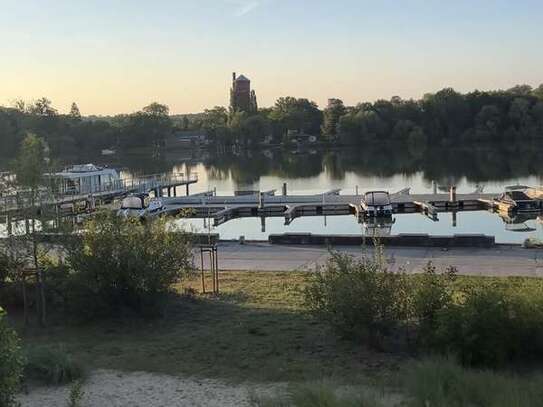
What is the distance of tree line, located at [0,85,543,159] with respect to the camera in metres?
119

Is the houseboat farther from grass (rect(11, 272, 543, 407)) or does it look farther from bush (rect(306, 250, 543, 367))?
bush (rect(306, 250, 543, 367))

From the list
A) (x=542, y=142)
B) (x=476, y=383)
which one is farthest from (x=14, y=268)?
(x=542, y=142)

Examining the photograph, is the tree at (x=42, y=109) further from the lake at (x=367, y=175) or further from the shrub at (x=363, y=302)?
the shrub at (x=363, y=302)

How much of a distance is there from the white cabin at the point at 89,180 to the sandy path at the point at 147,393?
40275 millimetres

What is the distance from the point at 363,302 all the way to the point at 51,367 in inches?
197

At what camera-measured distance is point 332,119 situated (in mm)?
140125

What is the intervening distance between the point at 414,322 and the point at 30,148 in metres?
8.80

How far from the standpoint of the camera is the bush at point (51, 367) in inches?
412

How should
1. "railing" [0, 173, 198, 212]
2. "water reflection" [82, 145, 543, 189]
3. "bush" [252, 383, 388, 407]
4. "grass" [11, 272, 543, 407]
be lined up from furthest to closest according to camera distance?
"water reflection" [82, 145, 543, 189], "railing" [0, 173, 198, 212], "grass" [11, 272, 543, 407], "bush" [252, 383, 388, 407]

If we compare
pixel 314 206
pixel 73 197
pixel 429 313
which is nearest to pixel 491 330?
pixel 429 313

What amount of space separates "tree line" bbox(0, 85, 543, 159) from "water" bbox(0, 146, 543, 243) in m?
6.75

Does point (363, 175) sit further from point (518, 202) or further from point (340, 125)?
point (340, 125)

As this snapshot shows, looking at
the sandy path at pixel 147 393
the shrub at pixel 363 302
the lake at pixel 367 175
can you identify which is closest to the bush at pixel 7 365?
the sandy path at pixel 147 393

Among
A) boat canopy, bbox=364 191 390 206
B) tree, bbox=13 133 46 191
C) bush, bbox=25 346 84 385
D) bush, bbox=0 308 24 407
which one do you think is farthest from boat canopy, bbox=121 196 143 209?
bush, bbox=0 308 24 407
